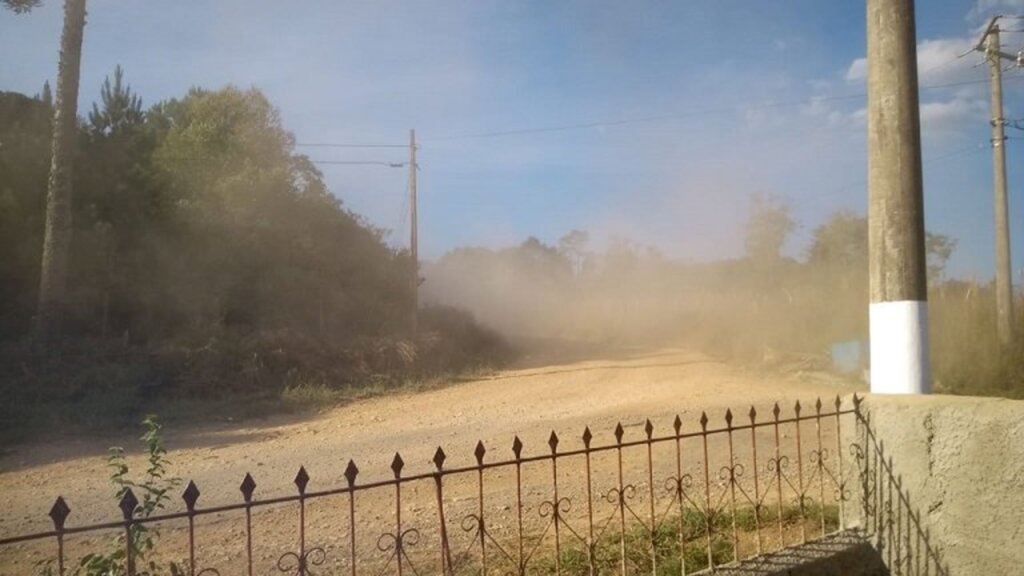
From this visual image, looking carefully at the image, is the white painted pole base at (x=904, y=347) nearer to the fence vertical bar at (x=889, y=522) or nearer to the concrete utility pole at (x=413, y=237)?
the fence vertical bar at (x=889, y=522)

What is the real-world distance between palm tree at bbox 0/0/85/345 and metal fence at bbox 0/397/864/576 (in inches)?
380

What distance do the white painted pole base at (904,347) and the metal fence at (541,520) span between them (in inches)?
13.5

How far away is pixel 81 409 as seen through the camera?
12.3 m

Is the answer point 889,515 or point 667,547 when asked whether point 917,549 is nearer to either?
point 889,515

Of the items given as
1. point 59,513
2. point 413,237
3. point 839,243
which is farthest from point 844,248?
point 59,513

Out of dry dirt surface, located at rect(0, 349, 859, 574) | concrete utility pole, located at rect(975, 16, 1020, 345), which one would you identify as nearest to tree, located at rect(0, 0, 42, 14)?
dry dirt surface, located at rect(0, 349, 859, 574)

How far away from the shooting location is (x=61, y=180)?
14.6 meters

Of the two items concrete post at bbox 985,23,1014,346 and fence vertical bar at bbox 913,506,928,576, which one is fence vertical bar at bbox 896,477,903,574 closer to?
fence vertical bar at bbox 913,506,928,576

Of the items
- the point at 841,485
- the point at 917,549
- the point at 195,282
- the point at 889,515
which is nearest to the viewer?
the point at 917,549

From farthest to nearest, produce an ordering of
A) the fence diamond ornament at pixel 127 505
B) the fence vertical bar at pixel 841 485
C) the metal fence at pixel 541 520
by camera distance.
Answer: the fence vertical bar at pixel 841 485 < the metal fence at pixel 541 520 < the fence diamond ornament at pixel 127 505

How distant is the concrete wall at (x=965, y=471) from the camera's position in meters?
3.92

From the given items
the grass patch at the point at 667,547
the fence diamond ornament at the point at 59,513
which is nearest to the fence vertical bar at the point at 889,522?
the grass patch at the point at 667,547

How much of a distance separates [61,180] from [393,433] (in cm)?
861

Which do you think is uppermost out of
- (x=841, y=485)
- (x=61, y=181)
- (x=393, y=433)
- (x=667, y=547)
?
(x=61, y=181)
